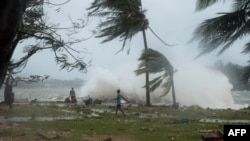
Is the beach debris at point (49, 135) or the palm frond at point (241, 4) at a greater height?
the palm frond at point (241, 4)

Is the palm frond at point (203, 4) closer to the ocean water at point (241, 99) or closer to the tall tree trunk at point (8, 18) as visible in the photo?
the tall tree trunk at point (8, 18)

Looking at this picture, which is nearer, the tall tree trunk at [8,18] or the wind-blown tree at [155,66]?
the tall tree trunk at [8,18]

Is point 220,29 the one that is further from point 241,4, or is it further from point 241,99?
point 241,99

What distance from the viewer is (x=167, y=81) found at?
2722cm

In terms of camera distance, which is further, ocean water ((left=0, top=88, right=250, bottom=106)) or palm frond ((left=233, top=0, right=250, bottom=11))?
ocean water ((left=0, top=88, right=250, bottom=106))

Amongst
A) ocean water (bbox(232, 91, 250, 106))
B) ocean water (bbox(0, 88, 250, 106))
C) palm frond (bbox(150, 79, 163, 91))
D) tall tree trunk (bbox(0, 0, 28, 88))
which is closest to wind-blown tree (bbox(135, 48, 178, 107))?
palm frond (bbox(150, 79, 163, 91))

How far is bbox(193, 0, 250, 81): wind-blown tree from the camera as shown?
1267 centimetres

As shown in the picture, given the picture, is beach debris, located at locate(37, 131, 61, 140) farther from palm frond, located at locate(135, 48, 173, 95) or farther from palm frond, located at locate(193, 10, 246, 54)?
palm frond, located at locate(135, 48, 173, 95)

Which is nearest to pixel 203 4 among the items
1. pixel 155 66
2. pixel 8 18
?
A: pixel 8 18

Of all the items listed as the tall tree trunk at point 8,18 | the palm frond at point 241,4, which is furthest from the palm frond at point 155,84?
the tall tree trunk at point 8,18

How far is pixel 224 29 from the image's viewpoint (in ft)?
42.4

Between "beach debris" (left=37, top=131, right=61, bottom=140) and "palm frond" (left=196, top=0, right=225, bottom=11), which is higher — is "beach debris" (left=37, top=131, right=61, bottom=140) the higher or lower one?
the lower one

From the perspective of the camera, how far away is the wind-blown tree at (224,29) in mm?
12672

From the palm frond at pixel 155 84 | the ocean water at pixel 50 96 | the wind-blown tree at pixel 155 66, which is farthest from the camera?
the ocean water at pixel 50 96
